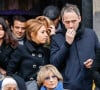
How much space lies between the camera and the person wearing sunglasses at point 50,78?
255 inches

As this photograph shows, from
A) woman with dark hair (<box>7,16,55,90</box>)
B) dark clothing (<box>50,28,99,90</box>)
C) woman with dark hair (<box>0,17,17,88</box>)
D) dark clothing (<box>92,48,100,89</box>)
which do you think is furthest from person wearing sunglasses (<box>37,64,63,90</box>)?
woman with dark hair (<box>0,17,17,88</box>)

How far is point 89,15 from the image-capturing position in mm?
7859

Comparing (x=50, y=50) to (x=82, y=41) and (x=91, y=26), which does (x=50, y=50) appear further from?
(x=91, y=26)

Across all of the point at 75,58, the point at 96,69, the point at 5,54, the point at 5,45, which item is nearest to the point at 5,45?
the point at 5,45

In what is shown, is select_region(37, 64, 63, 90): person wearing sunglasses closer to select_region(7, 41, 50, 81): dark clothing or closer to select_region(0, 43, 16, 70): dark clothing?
select_region(7, 41, 50, 81): dark clothing

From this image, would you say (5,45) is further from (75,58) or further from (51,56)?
A: (75,58)

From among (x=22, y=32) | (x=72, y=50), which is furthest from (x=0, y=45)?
(x=72, y=50)

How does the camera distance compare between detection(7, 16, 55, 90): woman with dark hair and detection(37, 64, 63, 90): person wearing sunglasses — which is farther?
detection(7, 16, 55, 90): woman with dark hair

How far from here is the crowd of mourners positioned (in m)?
6.48

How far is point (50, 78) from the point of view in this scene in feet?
21.3

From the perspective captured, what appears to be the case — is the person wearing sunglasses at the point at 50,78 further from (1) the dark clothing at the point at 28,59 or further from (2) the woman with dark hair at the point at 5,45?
(2) the woman with dark hair at the point at 5,45

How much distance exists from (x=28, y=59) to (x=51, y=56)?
304 millimetres

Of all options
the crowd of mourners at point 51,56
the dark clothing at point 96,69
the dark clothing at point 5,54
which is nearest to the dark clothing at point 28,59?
the crowd of mourners at point 51,56

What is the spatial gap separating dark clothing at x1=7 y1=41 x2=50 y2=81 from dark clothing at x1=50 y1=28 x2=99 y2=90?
0.67ft
